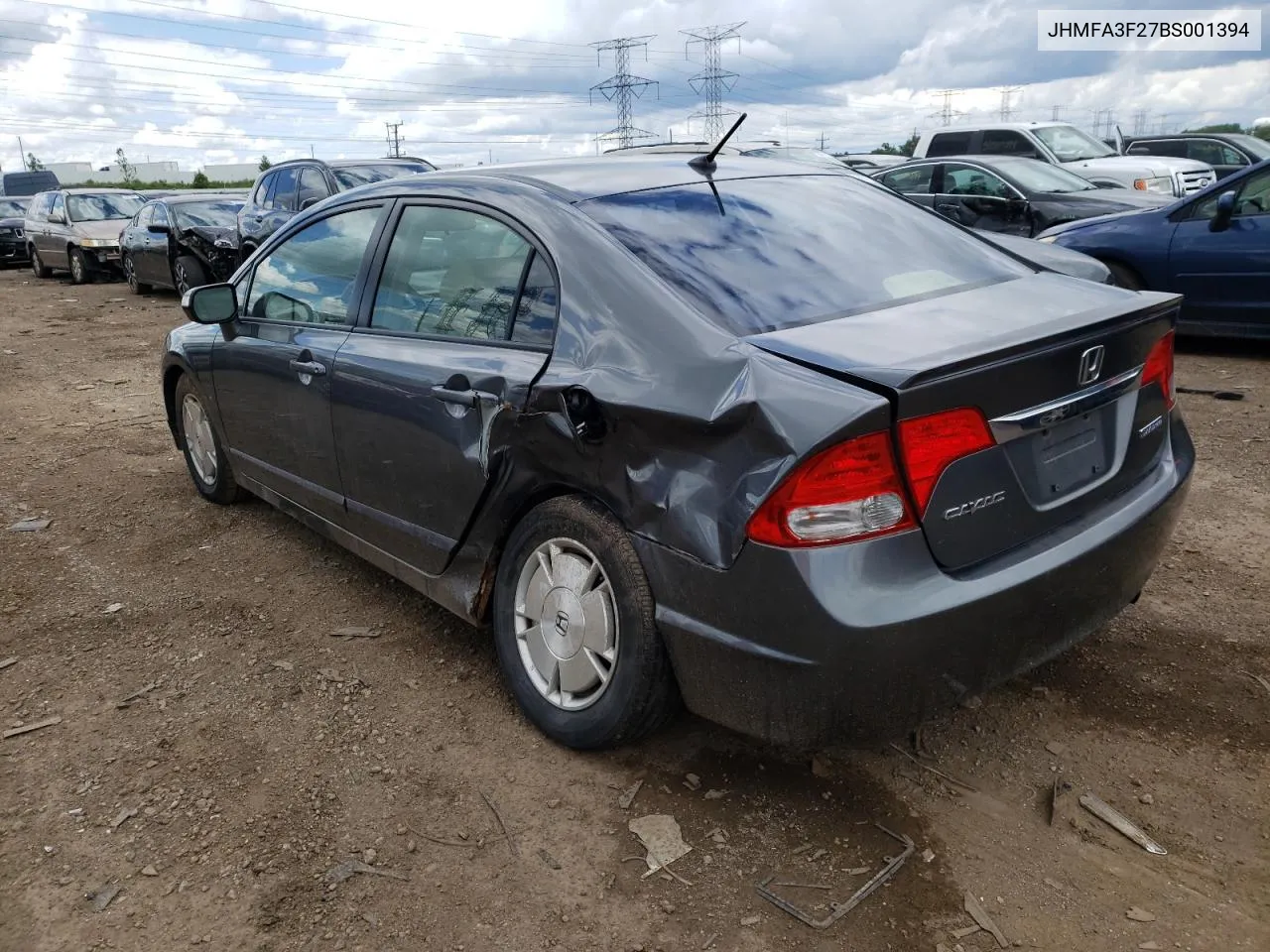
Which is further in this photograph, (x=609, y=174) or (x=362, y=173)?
(x=362, y=173)

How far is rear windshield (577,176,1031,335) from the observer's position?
2.70 metres

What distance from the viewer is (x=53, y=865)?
260 cm

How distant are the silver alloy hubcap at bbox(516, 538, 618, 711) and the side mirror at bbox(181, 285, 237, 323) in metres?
2.20

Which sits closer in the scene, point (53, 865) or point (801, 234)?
point (53, 865)

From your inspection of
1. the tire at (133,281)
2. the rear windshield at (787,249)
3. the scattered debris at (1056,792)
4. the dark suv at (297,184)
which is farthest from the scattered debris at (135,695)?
the tire at (133,281)

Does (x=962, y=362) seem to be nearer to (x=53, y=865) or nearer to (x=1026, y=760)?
(x=1026, y=760)

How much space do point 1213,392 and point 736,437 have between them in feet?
18.4

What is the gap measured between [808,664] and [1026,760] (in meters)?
0.98

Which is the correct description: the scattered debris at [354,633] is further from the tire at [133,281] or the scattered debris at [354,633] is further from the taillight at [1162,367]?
the tire at [133,281]

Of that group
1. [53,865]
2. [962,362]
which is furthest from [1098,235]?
[53,865]

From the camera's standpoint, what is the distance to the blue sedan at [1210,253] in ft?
24.3

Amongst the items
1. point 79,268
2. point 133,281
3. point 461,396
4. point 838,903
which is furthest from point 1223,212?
point 79,268

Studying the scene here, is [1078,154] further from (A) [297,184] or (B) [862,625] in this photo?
(B) [862,625]

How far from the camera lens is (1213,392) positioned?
6.67 meters
